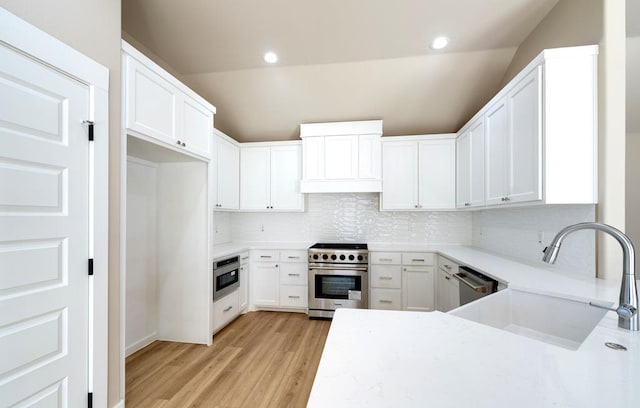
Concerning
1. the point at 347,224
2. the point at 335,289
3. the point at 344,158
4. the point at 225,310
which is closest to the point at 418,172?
the point at 344,158

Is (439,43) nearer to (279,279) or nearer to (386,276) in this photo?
(386,276)

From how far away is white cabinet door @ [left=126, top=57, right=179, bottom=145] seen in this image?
1815 mm

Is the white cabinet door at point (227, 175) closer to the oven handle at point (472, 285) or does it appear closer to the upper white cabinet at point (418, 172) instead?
the upper white cabinet at point (418, 172)

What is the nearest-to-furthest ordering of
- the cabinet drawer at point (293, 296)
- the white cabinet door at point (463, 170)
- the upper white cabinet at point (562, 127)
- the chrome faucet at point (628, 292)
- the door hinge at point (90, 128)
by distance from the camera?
the chrome faucet at point (628, 292) < the door hinge at point (90, 128) < the upper white cabinet at point (562, 127) < the white cabinet door at point (463, 170) < the cabinet drawer at point (293, 296)

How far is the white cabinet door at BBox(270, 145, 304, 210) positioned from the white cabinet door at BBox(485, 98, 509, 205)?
2371mm

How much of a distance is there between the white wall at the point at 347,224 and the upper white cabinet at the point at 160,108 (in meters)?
1.74

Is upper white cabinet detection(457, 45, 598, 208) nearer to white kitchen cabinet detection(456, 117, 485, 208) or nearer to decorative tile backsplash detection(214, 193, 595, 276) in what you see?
white kitchen cabinet detection(456, 117, 485, 208)

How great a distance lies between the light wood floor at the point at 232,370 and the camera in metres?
1.98

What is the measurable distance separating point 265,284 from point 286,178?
157 centimetres

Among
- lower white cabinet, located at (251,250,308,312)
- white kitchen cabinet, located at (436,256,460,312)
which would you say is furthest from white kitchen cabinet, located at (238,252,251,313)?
white kitchen cabinet, located at (436,256,460,312)

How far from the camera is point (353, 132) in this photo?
369 centimetres

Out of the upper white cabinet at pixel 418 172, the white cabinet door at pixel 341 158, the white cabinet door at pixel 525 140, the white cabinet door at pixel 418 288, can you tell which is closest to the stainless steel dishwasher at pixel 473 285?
the white cabinet door at pixel 525 140

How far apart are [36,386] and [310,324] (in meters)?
2.51

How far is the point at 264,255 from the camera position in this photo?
3.78 metres
